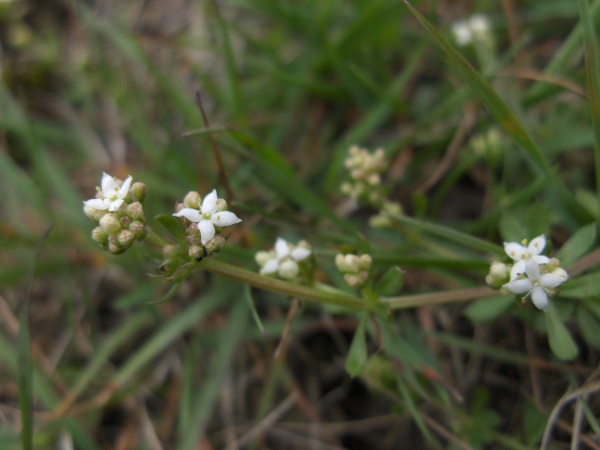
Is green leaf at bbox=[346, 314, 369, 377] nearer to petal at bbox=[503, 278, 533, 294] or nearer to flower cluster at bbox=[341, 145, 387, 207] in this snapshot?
petal at bbox=[503, 278, 533, 294]

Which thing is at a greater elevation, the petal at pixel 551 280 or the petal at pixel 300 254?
the petal at pixel 300 254

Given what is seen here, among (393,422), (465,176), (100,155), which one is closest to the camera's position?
(393,422)

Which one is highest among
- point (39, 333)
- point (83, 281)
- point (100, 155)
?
point (100, 155)

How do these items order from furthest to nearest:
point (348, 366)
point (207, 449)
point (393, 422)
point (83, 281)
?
point (83, 281) < point (207, 449) < point (393, 422) < point (348, 366)

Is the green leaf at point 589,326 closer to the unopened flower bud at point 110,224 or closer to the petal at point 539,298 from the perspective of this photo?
the petal at point 539,298

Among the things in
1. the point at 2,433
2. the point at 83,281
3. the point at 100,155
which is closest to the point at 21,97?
the point at 100,155

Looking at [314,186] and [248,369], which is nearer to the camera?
[248,369]

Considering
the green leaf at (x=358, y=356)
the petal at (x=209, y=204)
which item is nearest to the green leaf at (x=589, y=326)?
the green leaf at (x=358, y=356)

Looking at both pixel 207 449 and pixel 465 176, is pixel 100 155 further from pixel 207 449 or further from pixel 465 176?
pixel 465 176
